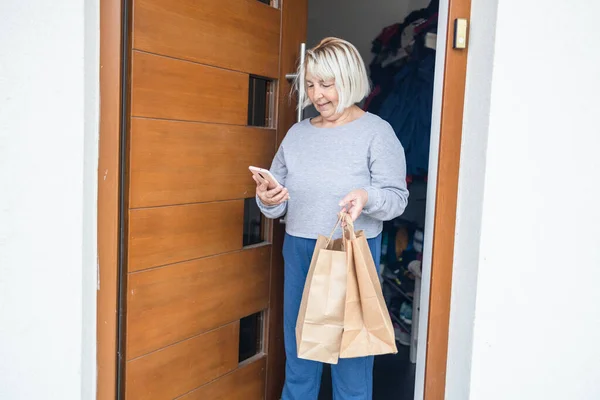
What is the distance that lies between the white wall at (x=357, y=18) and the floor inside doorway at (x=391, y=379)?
1744 mm

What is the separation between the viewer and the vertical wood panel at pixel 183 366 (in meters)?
1.66

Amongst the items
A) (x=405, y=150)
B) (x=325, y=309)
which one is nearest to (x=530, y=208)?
(x=325, y=309)

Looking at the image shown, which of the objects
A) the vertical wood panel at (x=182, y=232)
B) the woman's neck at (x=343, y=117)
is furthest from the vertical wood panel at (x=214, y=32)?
the vertical wood panel at (x=182, y=232)

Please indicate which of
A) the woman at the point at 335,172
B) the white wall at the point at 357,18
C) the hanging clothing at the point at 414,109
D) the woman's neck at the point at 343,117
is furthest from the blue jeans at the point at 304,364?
the white wall at the point at 357,18

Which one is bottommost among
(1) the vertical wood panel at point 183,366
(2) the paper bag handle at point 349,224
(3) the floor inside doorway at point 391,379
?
(3) the floor inside doorway at point 391,379

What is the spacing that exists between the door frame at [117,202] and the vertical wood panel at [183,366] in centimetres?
10

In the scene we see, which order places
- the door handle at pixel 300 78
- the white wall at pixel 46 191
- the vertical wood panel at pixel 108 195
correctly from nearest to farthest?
the white wall at pixel 46 191
the vertical wood panel at pixel 108 195
the door handle at pixel 300 78

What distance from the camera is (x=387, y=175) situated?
1670mm

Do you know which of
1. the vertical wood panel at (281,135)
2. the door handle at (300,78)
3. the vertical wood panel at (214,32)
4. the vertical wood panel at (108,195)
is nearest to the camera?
the vertical wood panel at (108,195)

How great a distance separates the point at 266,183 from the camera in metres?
1.68

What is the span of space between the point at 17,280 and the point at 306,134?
934 millimetres

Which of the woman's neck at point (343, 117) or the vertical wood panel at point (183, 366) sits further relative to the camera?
the woman's neck at point (343, 117)

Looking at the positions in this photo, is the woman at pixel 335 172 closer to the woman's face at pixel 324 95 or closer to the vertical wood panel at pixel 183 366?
the woman's face at pixel 324 95

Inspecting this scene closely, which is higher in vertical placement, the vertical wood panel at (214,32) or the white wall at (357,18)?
the white wall at (357,18)
